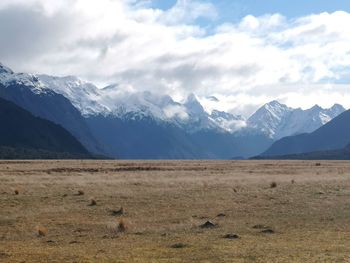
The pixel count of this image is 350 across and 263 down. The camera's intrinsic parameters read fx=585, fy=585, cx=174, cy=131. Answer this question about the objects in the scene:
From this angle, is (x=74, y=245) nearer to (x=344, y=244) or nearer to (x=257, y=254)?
(x=257, y=254)

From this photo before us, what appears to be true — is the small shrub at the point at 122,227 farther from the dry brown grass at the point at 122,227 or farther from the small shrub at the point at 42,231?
the small shrub at the point at 42,231

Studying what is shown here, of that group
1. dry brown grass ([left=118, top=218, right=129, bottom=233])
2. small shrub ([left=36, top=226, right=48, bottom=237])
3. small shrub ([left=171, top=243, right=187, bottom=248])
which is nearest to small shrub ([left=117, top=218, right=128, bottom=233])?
dry brown grass ([left=118, top=218, right=129, bottom=233])

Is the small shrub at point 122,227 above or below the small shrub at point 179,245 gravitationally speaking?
above

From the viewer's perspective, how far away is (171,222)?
A: 115 feet

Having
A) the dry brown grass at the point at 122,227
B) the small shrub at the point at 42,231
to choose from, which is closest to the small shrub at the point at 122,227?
the dry brown grass at the point at 122,227

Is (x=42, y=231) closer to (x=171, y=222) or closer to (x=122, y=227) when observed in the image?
(x=122, y=227)

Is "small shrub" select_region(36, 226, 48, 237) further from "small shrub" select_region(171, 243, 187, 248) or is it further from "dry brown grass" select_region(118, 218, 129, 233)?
"small shrub" select_region(171, 243, 187, 248)

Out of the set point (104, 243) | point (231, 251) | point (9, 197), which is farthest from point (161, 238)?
point (9, 197)

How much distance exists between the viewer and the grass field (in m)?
25.1

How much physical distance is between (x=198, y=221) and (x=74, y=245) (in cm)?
1001

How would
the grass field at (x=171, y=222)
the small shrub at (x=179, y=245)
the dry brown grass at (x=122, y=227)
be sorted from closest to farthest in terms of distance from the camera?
the grass field at (x=171, y=222) < the small shrub at (x=179, y=245) < the dry brown grass at (x=122, y=227)

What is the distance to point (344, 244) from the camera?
1062 inches

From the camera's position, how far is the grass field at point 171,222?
2508 cm

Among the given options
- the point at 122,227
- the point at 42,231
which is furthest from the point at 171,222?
the point at 42,231
